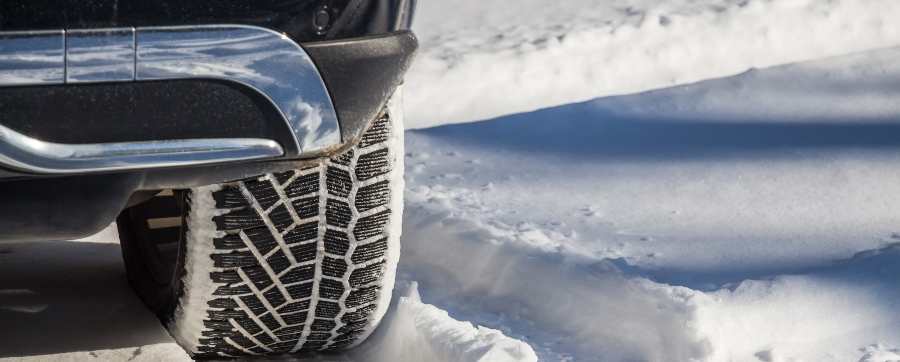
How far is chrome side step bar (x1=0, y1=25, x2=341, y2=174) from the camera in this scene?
129 cm

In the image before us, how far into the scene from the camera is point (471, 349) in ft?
6.09

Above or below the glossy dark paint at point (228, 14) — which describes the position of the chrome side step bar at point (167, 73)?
below

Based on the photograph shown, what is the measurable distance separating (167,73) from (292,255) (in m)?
0.47

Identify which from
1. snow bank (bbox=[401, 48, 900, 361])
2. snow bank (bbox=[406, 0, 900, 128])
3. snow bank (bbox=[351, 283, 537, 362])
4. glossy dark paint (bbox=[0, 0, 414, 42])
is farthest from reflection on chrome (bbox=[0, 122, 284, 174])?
snow bank (bbox=[406, 0, 900, 128])

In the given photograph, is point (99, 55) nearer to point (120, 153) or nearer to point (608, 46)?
point (120, 153)

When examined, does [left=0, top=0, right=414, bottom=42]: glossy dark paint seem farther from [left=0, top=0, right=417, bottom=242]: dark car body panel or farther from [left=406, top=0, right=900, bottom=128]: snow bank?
[left=406, top=0, right=900, bottom=128]: snow bank

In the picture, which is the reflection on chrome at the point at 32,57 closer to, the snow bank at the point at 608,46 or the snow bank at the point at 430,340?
the snow bank at the point at 430,340

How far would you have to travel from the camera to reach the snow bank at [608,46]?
3352mm

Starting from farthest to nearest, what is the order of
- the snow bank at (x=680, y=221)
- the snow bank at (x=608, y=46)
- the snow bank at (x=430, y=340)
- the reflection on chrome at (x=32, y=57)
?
the snow bank at (x=608, y=46)
the snow bank at (x=680, y=221)
the snow bank at (x=430, y=340)
the reflection on chrome at (x=32, y=57)

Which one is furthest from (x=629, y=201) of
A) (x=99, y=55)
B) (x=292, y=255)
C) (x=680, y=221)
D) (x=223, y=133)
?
(x=99, y=55)

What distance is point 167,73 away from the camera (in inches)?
53.0

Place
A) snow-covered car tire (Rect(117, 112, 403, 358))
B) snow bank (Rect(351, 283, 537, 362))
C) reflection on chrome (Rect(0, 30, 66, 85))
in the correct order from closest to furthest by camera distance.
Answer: reflection on chrome (Rect(0, 30, 66, 85)) → snow-covered car tire (Rect(117, 112, 403, 358)) → snow bank (Rect(351, 283, 537, 362))

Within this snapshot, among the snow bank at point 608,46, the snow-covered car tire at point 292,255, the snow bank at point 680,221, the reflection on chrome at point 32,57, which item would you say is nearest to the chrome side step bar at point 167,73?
the reflection on chrome at point 32,57

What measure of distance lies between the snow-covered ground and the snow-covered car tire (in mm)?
142
